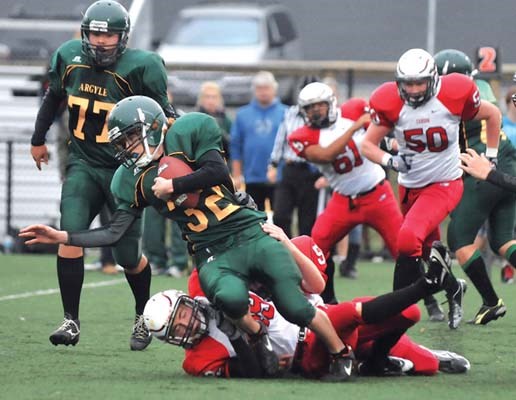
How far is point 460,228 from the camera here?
8648mm

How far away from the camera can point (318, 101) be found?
9.40 m

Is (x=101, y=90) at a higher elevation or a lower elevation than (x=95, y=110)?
higher

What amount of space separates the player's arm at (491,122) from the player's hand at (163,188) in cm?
275

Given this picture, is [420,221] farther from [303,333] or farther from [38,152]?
[38,152]

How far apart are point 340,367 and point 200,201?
1009 millimetres

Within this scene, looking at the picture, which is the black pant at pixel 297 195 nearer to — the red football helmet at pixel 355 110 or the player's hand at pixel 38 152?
the red football helmet at pixel 355 110

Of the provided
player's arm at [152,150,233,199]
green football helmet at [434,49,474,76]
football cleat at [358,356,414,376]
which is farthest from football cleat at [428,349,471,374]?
green football helmet at [434,49,474,76]

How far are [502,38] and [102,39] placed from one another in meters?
11.3

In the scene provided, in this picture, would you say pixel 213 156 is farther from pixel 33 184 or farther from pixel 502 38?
pixel 502 38

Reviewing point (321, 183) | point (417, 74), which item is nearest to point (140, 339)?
point (417, 74)

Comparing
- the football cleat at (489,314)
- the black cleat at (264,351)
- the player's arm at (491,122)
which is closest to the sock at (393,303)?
the black cleat at (264,351)

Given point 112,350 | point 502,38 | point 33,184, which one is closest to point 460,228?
point 112,350

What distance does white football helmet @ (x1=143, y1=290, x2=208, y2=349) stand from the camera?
5.94m

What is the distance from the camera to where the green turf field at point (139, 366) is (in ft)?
18.5
